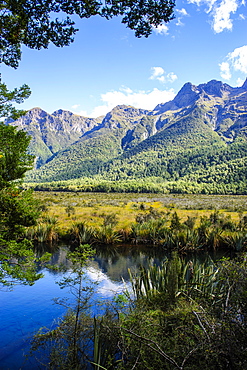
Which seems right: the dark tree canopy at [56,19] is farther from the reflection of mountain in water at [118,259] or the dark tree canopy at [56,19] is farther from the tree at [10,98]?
the reflection of mountain in water at [118,259]

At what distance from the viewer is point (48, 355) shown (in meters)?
4.99

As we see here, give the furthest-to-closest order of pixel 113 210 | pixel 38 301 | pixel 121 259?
pixel 113 210, pixel 121 259, pixel 38 301

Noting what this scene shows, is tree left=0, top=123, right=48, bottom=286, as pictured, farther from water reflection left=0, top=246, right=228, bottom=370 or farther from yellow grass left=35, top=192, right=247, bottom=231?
yellow grass left=35, top=192, right=247, bottom=231

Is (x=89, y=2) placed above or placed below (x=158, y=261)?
above

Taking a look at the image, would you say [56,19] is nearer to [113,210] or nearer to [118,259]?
[118,259]

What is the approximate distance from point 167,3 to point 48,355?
25.9ft

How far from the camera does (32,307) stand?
7480 mm

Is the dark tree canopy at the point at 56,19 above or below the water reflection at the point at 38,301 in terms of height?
above

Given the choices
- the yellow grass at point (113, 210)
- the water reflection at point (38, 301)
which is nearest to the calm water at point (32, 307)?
the water reflection at point (38, 301)

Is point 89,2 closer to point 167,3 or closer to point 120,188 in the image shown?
point 167,3

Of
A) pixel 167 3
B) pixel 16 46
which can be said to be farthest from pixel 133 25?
pixel 16 46

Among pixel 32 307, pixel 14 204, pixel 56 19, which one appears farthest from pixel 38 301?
pixel 56 19

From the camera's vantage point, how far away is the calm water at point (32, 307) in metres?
5.31

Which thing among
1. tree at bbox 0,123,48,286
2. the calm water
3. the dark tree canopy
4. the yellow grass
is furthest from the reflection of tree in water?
the dark tree canopy
